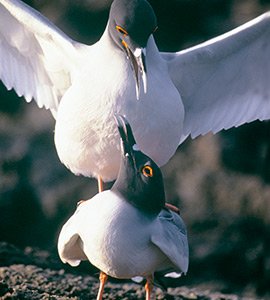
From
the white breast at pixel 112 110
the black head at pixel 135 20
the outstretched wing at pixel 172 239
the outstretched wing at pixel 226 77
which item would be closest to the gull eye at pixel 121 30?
the black head at pixel 135 20

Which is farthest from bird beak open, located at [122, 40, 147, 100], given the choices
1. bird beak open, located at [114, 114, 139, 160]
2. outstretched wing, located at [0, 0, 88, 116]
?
outstretched wing, located at [0, 0, 88, 116]

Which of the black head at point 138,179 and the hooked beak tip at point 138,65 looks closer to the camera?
the black head at point 138,179

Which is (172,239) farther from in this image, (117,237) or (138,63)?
(138,63)

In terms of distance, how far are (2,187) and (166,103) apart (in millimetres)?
1833

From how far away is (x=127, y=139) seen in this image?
6.75 feet

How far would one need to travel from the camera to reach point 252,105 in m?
2.75

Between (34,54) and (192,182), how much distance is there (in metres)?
1.31

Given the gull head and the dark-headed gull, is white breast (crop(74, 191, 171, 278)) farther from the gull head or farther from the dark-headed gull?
the gull head

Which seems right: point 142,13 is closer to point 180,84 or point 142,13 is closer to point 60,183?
point 180,84

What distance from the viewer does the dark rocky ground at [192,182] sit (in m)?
3.84

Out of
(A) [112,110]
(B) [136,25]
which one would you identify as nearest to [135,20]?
(B) [136,25]

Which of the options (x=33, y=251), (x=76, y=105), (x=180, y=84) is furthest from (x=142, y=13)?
(x=33, y=251)

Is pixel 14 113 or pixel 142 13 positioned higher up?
pixel 142 13

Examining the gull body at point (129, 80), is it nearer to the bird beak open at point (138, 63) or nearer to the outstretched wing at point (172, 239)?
the bird beak open at point (138, 63)
